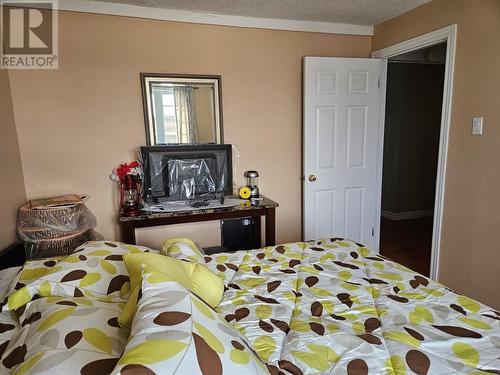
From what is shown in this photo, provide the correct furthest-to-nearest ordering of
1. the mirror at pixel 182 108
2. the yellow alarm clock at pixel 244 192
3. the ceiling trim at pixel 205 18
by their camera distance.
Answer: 1. the yellow alarm clock at pixel 244 192
2. the mirror at pixel 182 108
3. the ceiling trim at pixel 205 18

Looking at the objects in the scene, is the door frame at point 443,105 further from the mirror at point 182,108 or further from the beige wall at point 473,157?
the mirror at point 182,108

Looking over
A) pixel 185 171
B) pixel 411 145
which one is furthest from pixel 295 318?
pixel 411 145

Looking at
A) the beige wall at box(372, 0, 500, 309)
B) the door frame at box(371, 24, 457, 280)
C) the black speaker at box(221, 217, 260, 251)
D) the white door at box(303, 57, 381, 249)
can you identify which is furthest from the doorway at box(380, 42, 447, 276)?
the black speaker at box(221, 217, 260, 251)

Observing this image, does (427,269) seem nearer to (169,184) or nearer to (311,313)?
(311,313)

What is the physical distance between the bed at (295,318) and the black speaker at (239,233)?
130 cm

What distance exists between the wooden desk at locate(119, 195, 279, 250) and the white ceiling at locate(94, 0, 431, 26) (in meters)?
1.57

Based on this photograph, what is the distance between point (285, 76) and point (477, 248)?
6.80 ft

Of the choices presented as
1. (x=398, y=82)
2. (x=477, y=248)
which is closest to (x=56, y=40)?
(x=477, y=248)

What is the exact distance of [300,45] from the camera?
2.98 metres

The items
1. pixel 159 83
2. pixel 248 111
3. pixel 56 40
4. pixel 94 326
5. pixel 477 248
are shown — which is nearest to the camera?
pixel 94 326

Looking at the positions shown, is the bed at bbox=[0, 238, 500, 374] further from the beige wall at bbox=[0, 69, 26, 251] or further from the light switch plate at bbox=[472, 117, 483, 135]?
the light switch plate at bbox=[472, 117, 483, 135]

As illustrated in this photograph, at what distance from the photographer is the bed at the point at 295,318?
0.95m

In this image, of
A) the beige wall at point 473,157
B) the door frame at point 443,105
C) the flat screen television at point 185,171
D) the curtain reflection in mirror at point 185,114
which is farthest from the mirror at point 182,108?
the beige wall at point 473,157

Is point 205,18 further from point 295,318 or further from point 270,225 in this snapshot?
point 295,318
